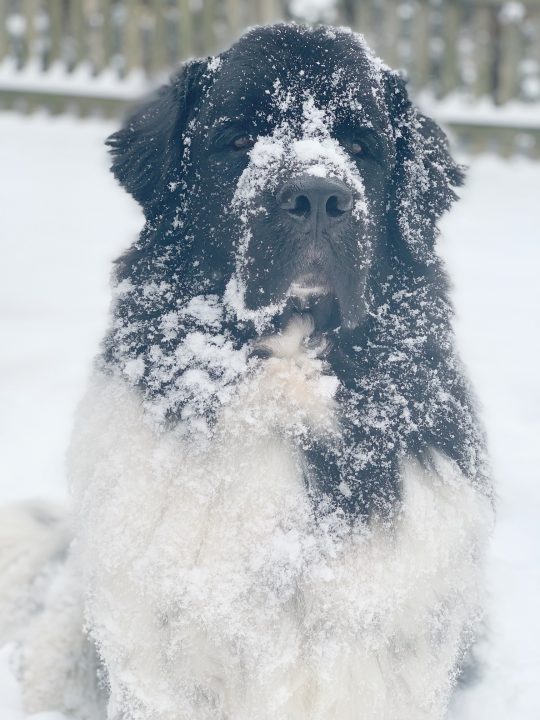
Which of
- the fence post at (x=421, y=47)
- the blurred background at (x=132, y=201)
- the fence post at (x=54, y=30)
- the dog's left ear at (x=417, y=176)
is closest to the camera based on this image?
the dog's left ear at (x=417, y=176)

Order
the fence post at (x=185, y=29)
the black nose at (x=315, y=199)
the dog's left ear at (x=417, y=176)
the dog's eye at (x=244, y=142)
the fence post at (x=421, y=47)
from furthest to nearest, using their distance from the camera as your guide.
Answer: the fence post at (x=185, y=29)
the fence post at (x=421, y=47)
the dog's left ear at (x=417, y=176)
the dog's eye at (x=244, y=142)
the black nose at (x=315, y=199)

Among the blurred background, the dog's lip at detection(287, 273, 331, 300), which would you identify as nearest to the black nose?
the dog's lip at detection(287, 273, 331, 300)

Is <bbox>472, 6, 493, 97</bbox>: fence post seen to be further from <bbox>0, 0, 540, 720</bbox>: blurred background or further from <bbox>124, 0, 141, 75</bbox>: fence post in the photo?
<bbox>124, 0, 141, 75</bbox>: fence post

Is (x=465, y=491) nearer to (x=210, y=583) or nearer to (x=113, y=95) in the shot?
(x=210, y=583)

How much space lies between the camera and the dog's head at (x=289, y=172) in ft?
6.81

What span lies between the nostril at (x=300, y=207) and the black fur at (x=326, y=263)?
0.16ft

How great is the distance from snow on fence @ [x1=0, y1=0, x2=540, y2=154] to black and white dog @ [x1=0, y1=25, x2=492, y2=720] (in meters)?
5.43

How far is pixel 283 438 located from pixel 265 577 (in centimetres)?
34

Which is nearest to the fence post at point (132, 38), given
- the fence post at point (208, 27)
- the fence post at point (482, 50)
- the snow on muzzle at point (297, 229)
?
the fence post at point (208, 27)

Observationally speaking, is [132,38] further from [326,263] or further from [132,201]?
[326,263]

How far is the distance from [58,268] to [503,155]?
4132mm

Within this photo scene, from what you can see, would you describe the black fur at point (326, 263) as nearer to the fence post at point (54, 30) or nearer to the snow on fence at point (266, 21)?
the snow on fence at point (266, 21)

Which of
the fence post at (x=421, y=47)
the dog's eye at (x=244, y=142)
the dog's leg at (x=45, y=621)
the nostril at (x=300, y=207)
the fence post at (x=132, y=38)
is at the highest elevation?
the fence post at (x=421, y=47)

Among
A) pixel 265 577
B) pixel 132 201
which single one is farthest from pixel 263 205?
pixel 132 201
